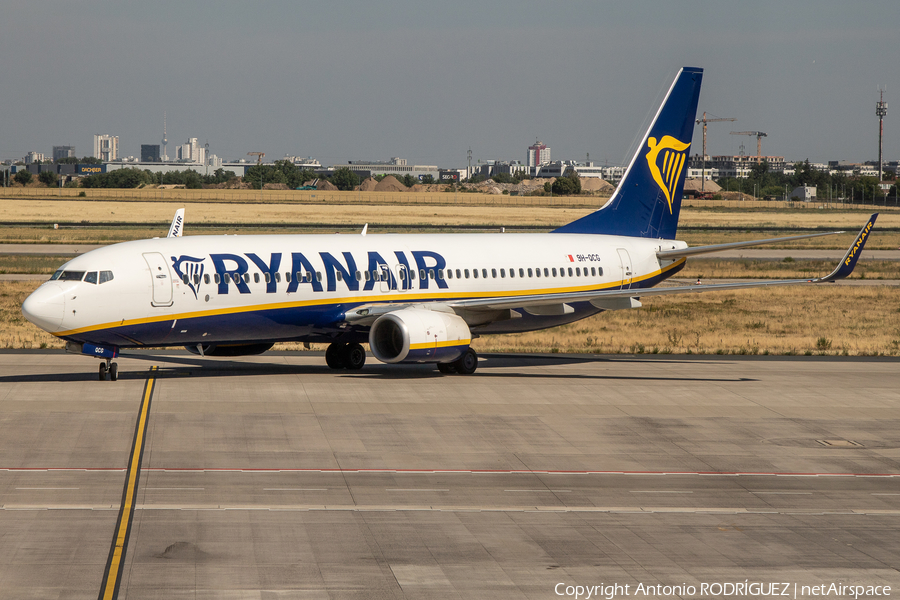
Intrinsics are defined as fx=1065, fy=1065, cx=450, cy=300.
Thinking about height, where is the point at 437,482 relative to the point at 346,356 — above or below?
below

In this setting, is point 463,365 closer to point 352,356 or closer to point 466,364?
point 466,364

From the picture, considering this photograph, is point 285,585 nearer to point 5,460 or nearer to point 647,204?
point 5,460

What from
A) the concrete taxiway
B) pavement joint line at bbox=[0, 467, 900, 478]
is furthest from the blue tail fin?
pavement joint line at bbox=[0, 467, 900, 478]

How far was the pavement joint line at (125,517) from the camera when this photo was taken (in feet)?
45.9

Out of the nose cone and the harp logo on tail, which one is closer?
the nose cone

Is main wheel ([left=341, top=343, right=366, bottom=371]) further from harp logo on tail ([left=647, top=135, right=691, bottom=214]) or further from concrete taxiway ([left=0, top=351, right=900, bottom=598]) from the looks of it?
harp logo on tail ([left=647, top=135, right=691, bottom=214])

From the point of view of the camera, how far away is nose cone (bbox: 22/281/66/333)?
2800 cm

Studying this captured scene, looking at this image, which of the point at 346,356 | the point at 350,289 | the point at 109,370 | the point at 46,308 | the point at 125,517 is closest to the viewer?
the point at 125,517

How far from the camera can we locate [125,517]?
1719 cm

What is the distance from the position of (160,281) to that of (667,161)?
819 inches

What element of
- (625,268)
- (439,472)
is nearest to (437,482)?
(439,472)

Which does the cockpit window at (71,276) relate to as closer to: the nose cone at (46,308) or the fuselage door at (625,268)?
the nose cone at (46,308)

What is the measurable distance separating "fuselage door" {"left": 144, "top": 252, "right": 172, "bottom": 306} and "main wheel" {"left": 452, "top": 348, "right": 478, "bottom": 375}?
30.3 ft

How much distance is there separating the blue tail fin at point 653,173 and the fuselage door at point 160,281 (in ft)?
54.0
